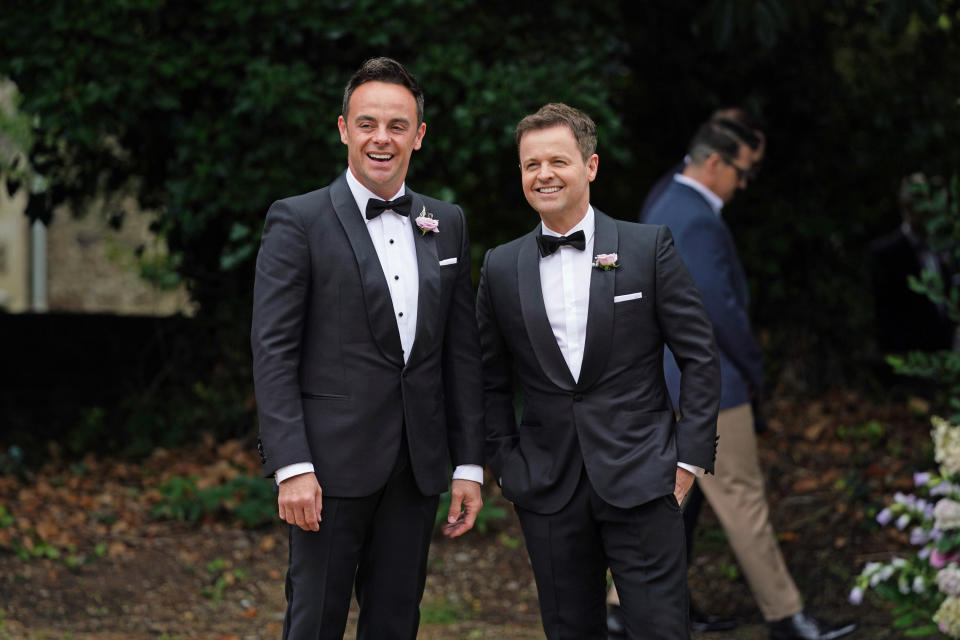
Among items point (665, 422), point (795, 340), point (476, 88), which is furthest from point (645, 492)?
point (795, 340)

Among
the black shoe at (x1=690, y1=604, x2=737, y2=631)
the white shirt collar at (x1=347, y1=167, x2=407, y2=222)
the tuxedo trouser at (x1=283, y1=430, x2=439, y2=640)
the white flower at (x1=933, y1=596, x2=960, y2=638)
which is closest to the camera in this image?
the tuxedo trouser at (x1=283, y1=430, x2=439, y2=640)

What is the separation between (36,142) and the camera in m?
7.61

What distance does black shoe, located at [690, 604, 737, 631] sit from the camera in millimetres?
5207

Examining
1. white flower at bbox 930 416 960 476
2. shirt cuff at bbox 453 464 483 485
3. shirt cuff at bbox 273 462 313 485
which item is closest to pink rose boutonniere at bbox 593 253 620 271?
shirt cuff at bbox 453 464 483 485

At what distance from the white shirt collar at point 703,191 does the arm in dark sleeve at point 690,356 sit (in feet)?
5.21

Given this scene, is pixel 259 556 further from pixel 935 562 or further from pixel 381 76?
pixel 381 76

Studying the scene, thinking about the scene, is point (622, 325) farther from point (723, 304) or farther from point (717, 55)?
point (717, 55)

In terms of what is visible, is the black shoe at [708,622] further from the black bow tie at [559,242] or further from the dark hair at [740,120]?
the black bow tie at [559,242]

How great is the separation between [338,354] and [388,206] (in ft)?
1.37

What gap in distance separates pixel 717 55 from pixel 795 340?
82.1 inches

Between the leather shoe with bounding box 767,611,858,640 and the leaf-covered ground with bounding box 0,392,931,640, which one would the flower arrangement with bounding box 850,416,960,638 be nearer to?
the leather shoe with bounding box 767,611,858,640

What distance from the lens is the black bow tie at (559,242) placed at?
3252mm

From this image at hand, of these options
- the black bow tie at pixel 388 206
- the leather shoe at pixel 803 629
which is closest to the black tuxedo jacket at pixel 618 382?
the black bow tie at pixel 388 206

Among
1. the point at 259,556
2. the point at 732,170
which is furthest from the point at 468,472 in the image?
the point at 259,556
